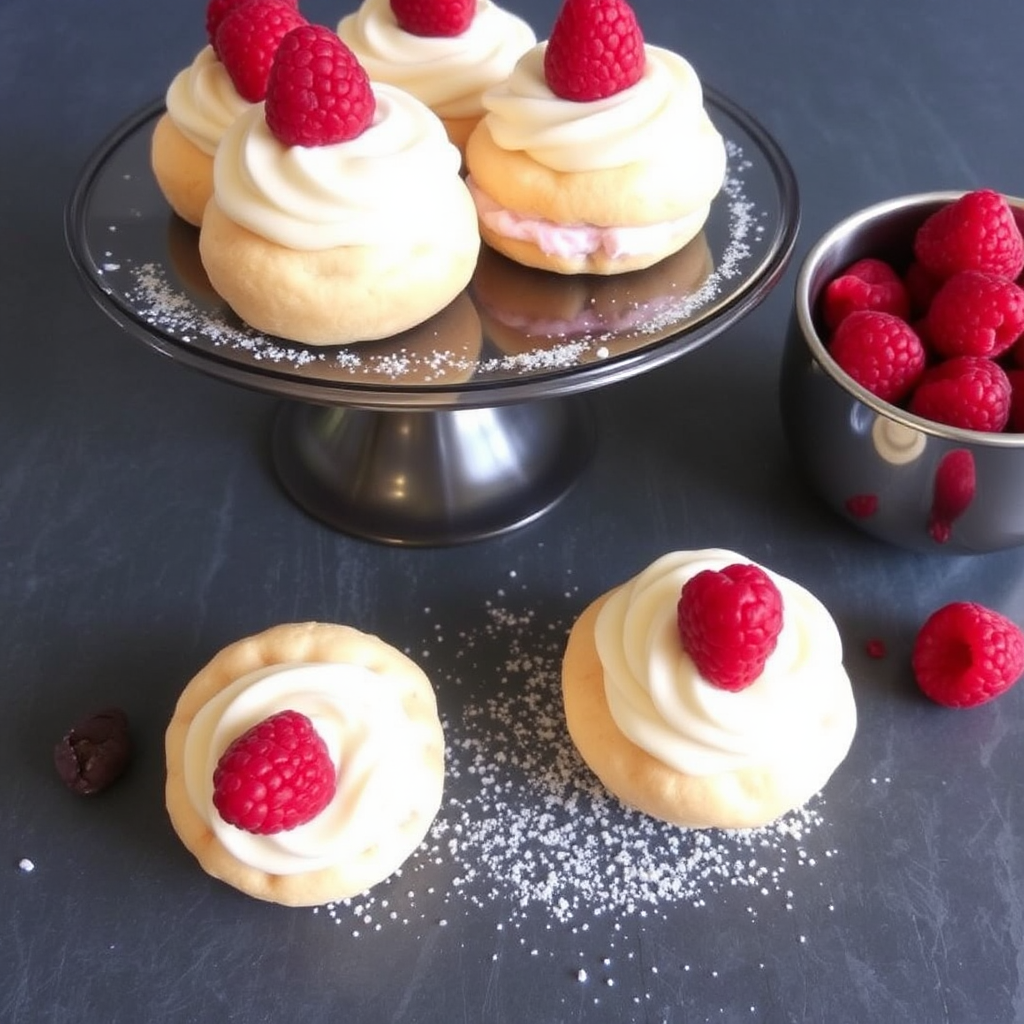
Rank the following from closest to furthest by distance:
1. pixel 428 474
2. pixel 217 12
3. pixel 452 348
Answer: pixel 452 348 → pixel 217 12 → pixel 428 474

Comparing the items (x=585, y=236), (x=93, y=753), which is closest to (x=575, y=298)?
(x=585, y=236)

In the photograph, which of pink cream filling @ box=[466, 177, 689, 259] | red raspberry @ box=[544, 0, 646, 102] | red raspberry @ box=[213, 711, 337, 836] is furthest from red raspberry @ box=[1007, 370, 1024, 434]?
red raspberry @ box=[213, 711, 337, 836]

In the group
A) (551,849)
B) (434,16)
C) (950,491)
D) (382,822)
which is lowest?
(551,849)

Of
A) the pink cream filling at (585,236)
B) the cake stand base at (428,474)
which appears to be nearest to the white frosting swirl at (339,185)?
the pink cream filling at (585,236)

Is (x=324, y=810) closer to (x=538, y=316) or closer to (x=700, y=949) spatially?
(x=700, y=949)

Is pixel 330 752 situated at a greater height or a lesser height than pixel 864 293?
lesser

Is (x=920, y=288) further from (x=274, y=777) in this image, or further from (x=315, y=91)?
(x=274, y=777)

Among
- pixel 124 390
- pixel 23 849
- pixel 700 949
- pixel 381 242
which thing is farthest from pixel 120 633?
pixel 700 949
